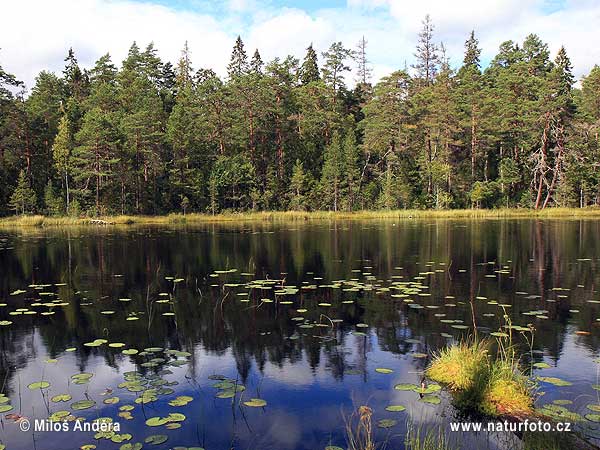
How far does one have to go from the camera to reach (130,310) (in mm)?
12602

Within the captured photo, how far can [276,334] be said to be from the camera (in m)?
10.3

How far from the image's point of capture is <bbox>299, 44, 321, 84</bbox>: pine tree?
3118 inches

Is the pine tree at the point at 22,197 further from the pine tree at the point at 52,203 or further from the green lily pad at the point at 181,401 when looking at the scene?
the green lily pad at the point at 181,401

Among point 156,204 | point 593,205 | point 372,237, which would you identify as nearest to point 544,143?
point 593,205

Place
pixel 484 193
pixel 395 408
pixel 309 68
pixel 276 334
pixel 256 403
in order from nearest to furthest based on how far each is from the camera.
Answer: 1. pixel 395 408
2. pixel 256 403
3. pixel 276 334
4. pixel 484 193
5. pixel 309 68

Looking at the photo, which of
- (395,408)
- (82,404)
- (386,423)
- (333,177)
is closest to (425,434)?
(386,423)

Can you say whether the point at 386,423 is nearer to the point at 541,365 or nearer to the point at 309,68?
the point at 541,365

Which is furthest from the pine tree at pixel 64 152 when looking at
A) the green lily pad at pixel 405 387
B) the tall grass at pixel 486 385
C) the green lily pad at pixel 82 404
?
the tall grass at pixel 486 385

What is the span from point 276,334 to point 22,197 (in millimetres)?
49567

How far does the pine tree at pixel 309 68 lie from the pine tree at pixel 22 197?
43518 millimetres

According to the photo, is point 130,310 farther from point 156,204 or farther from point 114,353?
point 156,204

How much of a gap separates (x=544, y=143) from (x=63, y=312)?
56612 mm

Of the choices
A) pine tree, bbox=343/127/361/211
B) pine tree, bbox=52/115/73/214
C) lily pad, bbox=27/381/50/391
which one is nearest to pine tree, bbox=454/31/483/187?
pine tree, bbox=343/127/361/211

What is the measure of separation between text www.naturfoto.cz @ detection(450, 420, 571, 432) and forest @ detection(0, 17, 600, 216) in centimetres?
5129
